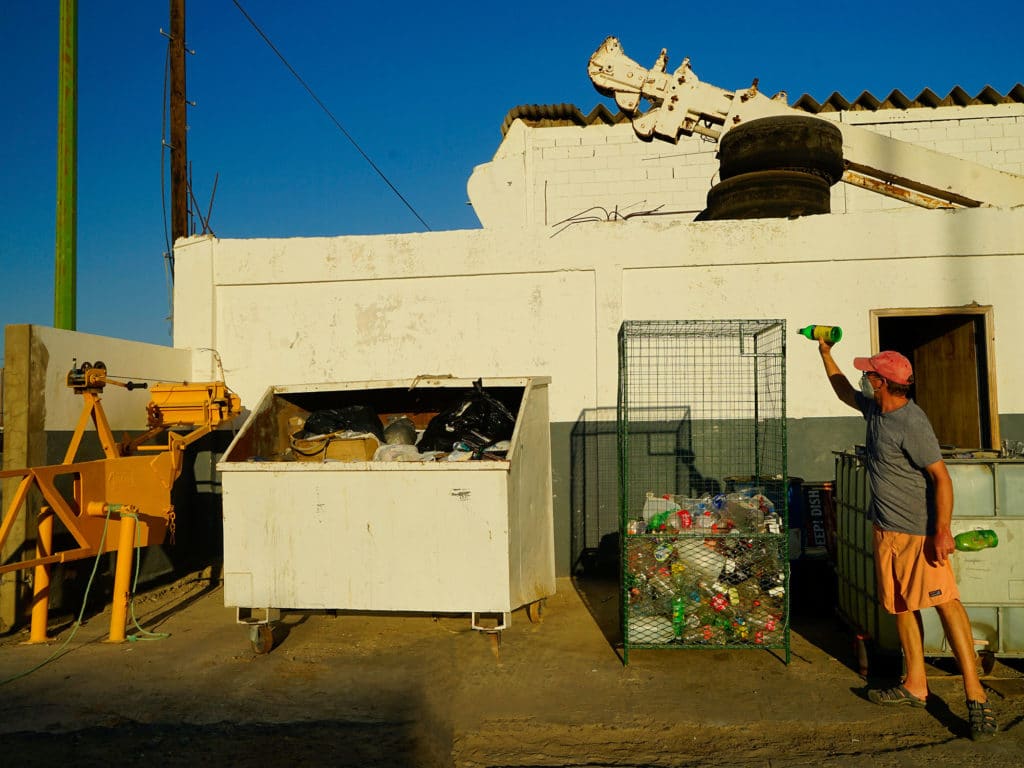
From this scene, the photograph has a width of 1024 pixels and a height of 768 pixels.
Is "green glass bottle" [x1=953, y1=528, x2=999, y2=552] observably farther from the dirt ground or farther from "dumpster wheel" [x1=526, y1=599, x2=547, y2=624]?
"dumpster wheel" [x1=526, y1=599, x2=547, y2=624]

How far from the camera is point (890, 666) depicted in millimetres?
4473

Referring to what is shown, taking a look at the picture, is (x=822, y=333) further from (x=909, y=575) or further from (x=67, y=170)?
(x=67, y=170)

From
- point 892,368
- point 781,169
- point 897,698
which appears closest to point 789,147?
point 781,169

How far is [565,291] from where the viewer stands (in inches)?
276

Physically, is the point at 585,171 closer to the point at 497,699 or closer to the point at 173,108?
the point at 173,108

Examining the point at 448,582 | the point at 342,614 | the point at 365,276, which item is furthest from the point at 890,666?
the point at 365,276

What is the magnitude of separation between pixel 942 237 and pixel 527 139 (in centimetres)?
698

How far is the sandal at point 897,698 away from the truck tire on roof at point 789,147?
16.1 feet

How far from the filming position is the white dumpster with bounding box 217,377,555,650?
191 inches

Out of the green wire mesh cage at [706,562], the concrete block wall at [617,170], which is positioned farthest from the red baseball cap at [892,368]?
the concrete block wall at [617,170]

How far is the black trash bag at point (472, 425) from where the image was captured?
5.74 m

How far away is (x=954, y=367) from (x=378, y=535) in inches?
217

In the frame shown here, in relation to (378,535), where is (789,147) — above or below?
above

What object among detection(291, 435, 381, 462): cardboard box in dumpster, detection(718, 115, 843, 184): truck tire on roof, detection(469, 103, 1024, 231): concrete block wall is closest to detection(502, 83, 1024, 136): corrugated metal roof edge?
detection(469, 103, 1024, 231): concrete block wall
